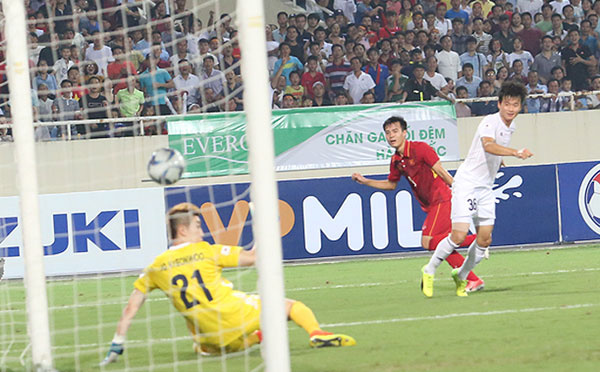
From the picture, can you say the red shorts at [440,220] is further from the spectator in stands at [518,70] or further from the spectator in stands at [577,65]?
the spectator in stands at [577,65]

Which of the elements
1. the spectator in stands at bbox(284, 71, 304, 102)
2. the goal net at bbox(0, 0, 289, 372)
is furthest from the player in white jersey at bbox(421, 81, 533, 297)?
the spectator in stands at bbox(284, 71, 304, 102)

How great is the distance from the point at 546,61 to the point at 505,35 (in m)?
0.97

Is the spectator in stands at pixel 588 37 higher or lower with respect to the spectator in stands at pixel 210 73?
higher

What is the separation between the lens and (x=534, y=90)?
18719mm

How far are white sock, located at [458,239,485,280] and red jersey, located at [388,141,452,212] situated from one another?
0.89m

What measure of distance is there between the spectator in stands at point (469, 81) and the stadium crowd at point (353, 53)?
2cm

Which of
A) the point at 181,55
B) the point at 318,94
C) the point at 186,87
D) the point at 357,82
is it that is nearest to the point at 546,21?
Answer: the point at 357,82

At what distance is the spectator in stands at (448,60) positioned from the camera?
18641 mm

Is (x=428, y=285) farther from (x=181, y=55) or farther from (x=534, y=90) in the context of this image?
(x=534, y=90)

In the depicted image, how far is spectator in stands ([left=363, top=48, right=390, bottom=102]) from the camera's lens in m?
17.9

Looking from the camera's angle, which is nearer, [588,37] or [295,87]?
[295,87]

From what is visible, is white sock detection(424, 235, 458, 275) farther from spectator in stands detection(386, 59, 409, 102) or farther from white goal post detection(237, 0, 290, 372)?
spectator in stands detection(386, 59, 409, 102)

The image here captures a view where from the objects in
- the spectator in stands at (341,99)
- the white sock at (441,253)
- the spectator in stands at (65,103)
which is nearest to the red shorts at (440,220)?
the white sock at (441,253)

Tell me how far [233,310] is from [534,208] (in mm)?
10651
